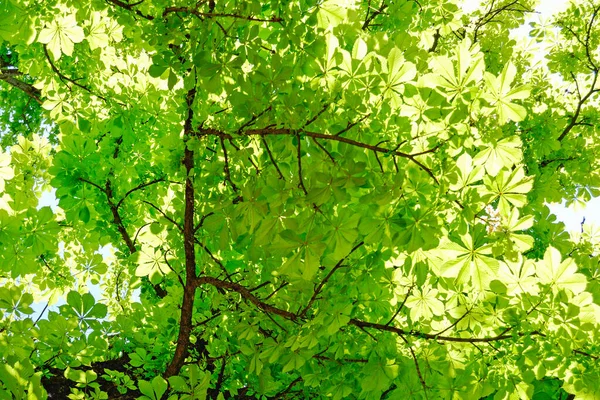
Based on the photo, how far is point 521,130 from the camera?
16.6 feet

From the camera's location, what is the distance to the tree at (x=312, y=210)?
6.48ft

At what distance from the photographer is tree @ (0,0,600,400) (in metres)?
1.97

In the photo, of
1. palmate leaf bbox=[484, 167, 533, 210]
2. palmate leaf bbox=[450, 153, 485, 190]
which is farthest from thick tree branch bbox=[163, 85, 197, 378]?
palmate leaf bbox=[484, 167, 533, 210]

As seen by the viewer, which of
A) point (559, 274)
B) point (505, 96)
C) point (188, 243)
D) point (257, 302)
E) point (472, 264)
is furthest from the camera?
point (188, 243)

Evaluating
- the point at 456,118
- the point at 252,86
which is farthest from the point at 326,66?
the point at 456,118

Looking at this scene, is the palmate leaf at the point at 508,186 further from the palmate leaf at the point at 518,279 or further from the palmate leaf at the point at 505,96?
the palmate leaf at the point at 518,279

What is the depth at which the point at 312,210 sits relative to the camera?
1998 mm

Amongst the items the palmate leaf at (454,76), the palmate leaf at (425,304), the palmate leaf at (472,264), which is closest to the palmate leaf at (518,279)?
the palmate leaf at (425,304)

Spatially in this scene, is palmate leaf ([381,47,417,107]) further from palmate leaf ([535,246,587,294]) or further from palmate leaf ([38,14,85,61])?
palmate leaf ([38,14,85,61])

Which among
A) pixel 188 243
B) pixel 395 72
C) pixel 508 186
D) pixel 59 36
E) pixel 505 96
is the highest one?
pixel 59 36

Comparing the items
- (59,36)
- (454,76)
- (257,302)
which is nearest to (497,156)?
(454,76)

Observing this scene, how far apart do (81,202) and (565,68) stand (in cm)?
511

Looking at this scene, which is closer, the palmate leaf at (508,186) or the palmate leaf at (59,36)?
the palmate leaf at (508,186)

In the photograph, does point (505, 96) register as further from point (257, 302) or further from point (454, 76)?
point (257, 302)
